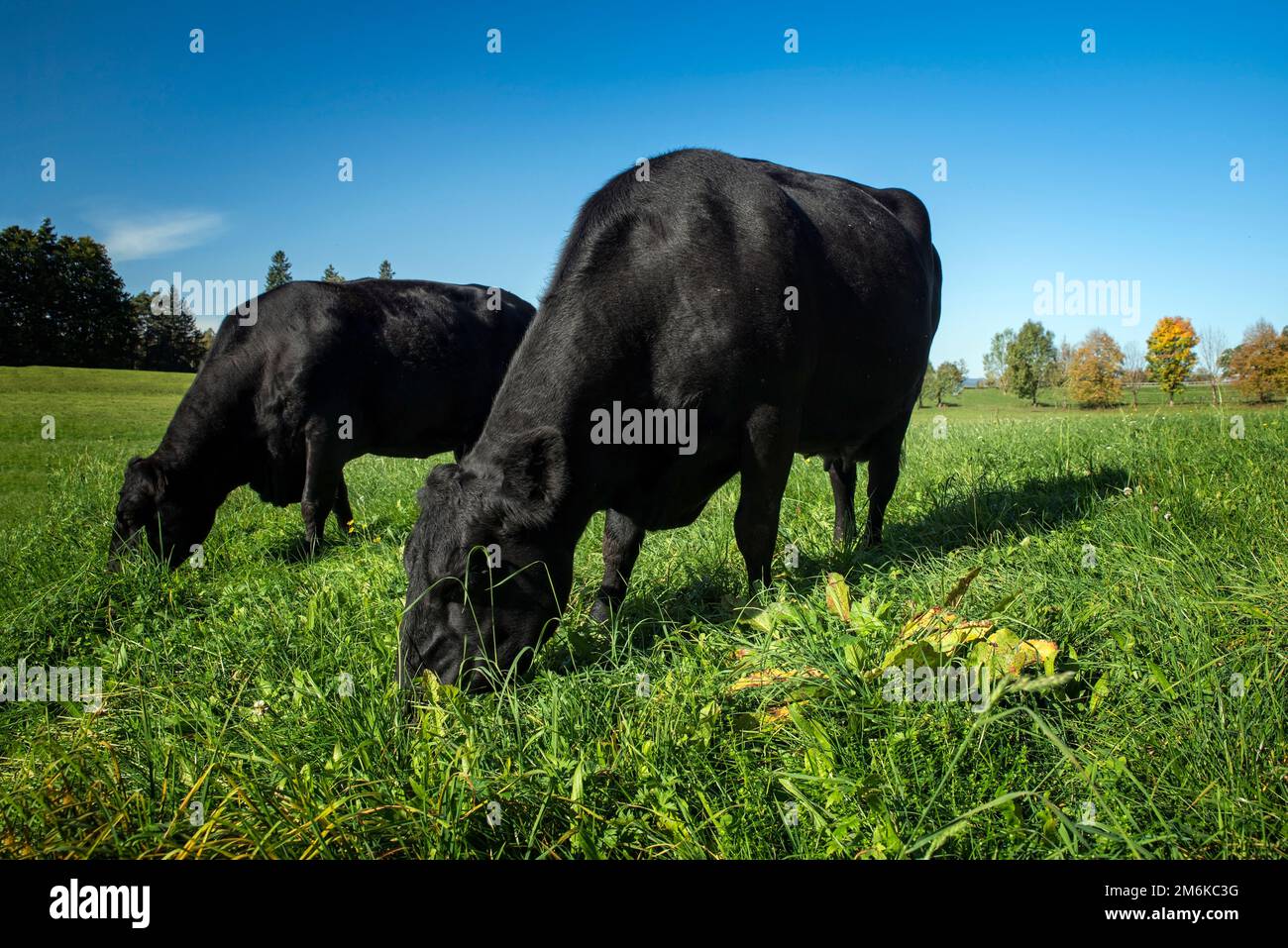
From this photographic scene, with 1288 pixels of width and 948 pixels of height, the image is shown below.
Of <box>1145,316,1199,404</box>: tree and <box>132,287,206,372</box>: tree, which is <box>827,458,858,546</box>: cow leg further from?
<box>132,287,206,372</box>: tree

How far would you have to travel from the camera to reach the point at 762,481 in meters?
4.02

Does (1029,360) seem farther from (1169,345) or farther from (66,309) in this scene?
(66,309)

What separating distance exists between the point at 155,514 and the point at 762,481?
555 centimetres

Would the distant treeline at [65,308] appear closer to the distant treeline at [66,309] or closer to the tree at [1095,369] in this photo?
the distant treeline at [66,309]

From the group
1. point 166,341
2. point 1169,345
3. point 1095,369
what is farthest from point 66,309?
point 1095,369

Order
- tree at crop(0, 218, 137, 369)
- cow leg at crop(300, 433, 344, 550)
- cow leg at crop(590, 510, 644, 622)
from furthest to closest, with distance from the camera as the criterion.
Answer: tree at crop(0, 218, 137, 369) < cow leg at crop(300, 433, 344, 550) < cow leg at crop(590, 510, 644, 622)

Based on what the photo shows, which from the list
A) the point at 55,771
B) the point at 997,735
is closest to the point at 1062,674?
the point at 997,735

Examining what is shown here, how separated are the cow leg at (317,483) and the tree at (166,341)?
5460cm

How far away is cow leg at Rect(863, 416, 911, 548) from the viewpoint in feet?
18.8

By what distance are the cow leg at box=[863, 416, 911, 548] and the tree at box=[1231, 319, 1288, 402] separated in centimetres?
1528

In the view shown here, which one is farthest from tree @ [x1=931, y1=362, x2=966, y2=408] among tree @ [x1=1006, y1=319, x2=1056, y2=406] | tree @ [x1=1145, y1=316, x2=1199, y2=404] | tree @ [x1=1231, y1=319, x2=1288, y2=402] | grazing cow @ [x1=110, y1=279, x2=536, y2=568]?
grazing cow @ [x1=110, y1=279, x2=536, y2=568]
